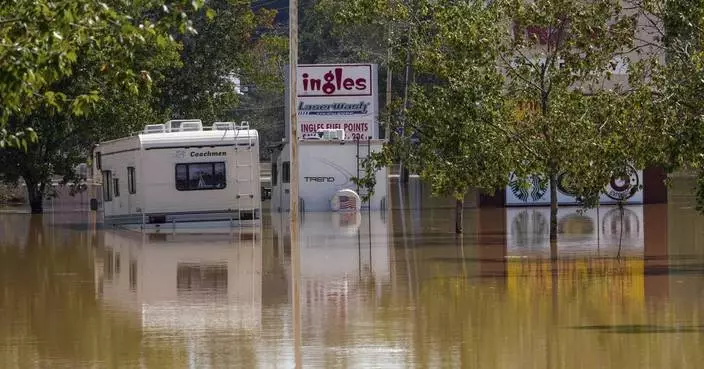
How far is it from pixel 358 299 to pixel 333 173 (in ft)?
86.0

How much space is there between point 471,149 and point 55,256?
8.85 m

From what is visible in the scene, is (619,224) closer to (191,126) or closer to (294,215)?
(294,215)

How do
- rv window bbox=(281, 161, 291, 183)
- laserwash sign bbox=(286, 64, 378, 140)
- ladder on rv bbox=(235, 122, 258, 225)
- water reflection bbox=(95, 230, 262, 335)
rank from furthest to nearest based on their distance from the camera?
1. laserwash sign bbox=(286, 64, 378, 140)
2. rv window bbox=(281, 161, 291, 183)
3. ladder on rv bbox=(235, 122, 258, 225)
4. water reflection bbox=(95, 230, 262, 335)

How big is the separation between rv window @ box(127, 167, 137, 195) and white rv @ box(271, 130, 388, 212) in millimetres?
10431

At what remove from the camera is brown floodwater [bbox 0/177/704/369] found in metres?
14.1

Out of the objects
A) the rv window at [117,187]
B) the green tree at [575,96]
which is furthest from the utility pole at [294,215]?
the rv window at [117,187]

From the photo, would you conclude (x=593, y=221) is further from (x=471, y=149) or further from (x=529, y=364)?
(x=529, y=364)

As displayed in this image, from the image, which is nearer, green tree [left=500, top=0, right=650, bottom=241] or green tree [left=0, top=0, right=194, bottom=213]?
green tree [left=500, top=0, right=650, bottom=241]

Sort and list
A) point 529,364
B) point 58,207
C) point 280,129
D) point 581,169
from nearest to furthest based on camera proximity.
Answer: point 529,364 < point 581,169 < point 58,207 < point 280,129

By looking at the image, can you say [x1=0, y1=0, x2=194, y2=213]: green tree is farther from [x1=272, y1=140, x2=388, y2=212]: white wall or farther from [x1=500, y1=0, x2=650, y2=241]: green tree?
[x1=500, y1=0, x2=650, y2=241]: green tree

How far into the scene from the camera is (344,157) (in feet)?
147

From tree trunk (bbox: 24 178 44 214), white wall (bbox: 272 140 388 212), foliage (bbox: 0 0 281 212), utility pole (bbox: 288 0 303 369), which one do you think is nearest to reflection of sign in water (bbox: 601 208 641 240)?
utility pole (bbox: 288 0 303 369)

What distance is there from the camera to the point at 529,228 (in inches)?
→ 1341

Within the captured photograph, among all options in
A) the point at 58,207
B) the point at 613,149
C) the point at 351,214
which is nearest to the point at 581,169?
the point at 613,149
